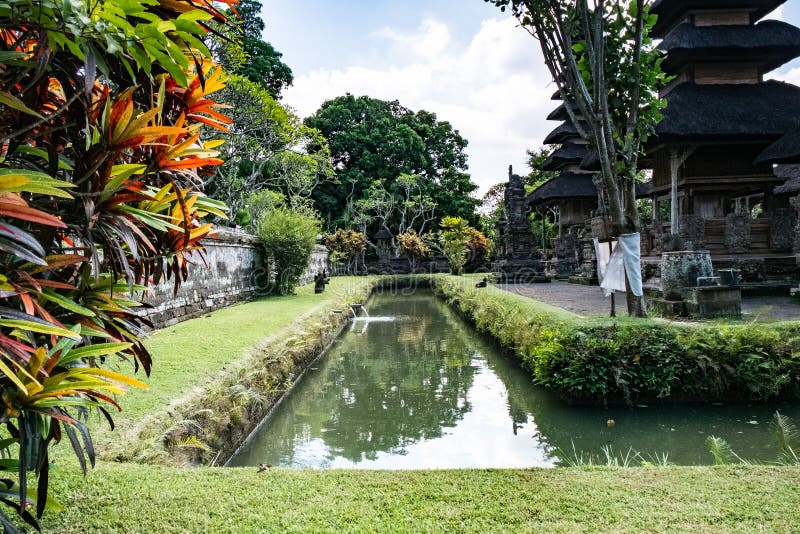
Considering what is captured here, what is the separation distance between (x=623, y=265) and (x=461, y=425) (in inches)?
141

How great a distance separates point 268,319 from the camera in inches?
364

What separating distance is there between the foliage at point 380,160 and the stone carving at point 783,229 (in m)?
23.1

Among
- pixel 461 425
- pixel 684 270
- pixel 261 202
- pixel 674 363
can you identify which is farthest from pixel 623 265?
pixel 261 202

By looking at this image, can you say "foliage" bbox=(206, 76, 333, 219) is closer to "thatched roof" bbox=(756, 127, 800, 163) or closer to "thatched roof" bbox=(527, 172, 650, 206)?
"thatched roof" bbox=(527, 172, 650, 206)

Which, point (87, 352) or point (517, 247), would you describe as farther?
point (517, 247)

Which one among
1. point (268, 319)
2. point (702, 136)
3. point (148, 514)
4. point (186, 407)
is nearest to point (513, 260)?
point (702, 136)

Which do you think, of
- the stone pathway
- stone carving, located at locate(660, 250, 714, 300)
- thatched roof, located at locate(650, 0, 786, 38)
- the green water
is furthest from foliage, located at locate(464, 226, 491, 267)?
the green water

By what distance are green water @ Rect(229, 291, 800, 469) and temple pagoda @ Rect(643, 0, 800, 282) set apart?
749 cm

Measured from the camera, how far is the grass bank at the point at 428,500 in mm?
2293

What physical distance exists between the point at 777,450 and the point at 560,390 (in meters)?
2.07

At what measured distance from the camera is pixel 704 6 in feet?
48.8

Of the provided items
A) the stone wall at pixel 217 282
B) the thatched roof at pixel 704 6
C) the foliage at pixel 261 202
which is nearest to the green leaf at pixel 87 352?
the stone wall at pixel 217 282

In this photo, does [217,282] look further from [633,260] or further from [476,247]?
[476,247]

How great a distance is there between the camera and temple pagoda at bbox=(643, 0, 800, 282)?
1187cm
